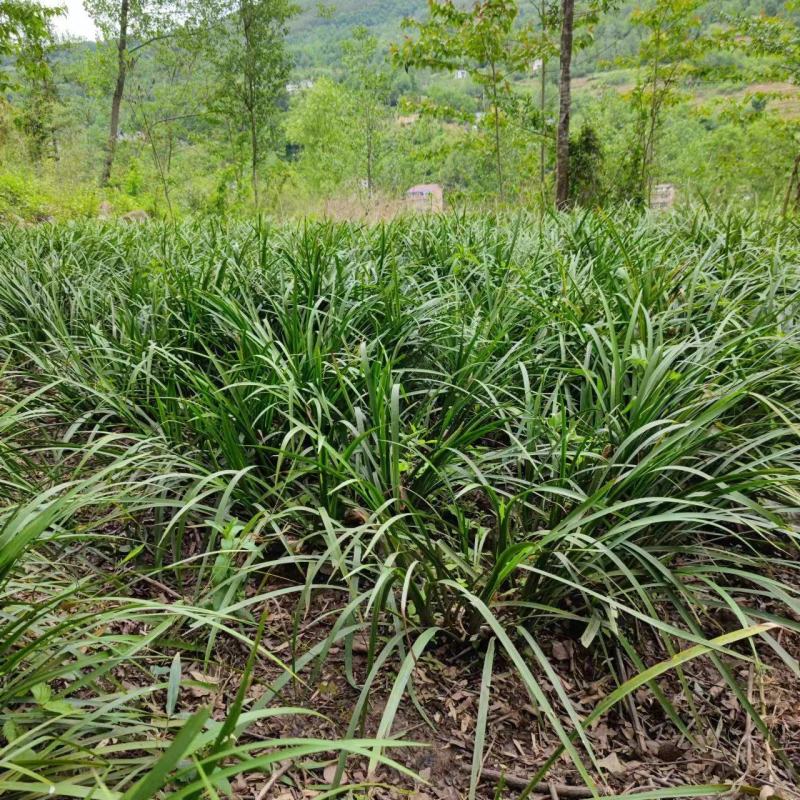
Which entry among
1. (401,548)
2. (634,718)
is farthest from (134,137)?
(634,718)

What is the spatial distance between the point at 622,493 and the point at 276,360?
110 cm

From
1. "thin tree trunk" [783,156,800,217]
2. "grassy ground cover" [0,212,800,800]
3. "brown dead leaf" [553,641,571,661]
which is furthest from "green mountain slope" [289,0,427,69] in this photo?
"brown dead leaf" [553,641,571,661]

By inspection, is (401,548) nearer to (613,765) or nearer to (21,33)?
(613,765)

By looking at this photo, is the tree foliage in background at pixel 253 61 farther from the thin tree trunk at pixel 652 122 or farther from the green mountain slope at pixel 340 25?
the green mountain slope at pixel 340 25

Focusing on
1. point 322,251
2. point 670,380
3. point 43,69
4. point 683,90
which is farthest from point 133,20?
point 670,380

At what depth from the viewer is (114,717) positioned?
943 millimetres

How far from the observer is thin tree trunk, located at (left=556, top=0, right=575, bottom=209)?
6707mm

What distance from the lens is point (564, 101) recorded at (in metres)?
6.90

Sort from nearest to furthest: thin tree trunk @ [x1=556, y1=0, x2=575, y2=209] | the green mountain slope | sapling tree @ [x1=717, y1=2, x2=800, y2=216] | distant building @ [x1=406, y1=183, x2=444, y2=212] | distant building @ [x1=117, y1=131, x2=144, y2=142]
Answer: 1. distant building @ [x1=406, y1=183, x2=444, y2=212]
2. thin tree trunk @ [x1=556, y1=0, x2=575, y2=209]
3. sapling tree @ [x1=717, y1=2, x2=800, y2=216]
4. distant building @ [x1=117, y1=131, x2=144, y2=142]
5. the green mountain slope

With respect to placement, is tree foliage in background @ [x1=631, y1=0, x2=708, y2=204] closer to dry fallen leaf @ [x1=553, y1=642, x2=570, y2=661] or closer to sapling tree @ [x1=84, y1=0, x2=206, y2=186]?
dry fallen leaf @ [x1=553, y1=642, x2=570, y2=661]

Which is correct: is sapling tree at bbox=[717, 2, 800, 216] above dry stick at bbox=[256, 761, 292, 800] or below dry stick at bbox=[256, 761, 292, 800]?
above

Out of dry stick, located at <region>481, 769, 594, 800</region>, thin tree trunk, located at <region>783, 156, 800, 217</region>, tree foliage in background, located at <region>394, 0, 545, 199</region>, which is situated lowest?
dry stick, located at <region>481, 769, 594, 800</region>

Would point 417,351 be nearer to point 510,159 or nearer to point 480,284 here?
point 480,284

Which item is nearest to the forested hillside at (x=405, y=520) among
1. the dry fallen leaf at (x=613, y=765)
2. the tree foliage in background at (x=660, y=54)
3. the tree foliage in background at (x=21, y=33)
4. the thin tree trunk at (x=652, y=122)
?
the dry fallen leaf at (x=613, y=765)
